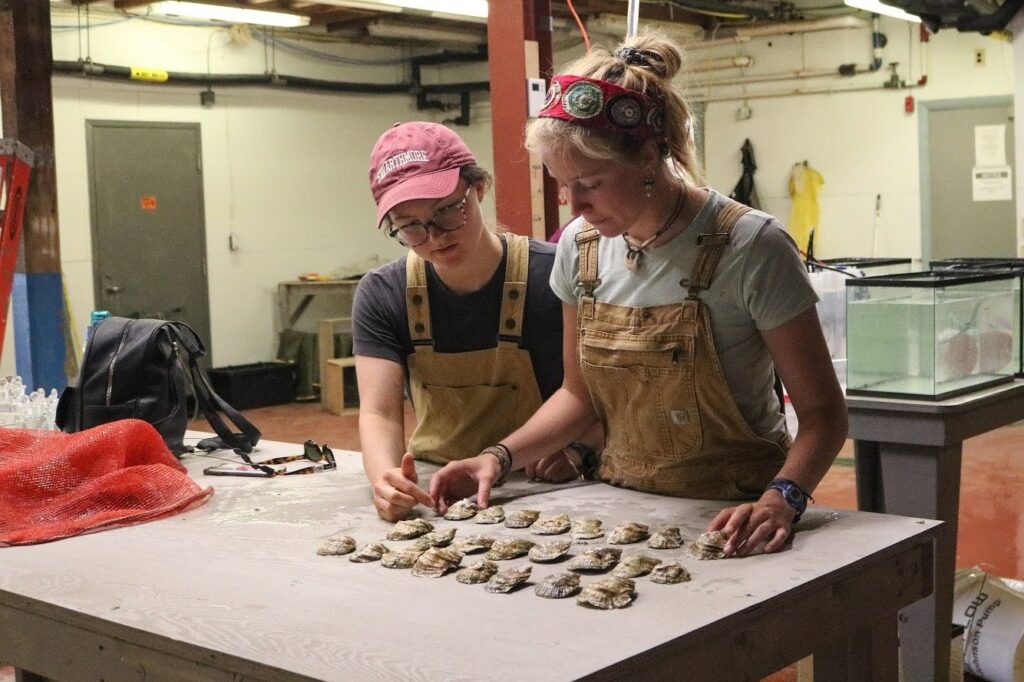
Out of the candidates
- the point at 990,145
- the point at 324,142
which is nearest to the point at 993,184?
the point at 990,145

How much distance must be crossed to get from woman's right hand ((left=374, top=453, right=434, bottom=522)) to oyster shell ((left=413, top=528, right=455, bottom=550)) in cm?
16

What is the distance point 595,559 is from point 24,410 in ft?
6.50

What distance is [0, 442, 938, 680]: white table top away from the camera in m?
1.50

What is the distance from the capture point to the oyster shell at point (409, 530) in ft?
6.84

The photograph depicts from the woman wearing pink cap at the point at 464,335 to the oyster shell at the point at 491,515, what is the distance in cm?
29

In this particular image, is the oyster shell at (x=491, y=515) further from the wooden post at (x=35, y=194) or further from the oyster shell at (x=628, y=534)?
the wooden post at (x=35, y=194)

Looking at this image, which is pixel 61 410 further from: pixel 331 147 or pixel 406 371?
pixel 331 147

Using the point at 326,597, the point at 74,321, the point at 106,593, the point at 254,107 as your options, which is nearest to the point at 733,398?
the point at 326,597

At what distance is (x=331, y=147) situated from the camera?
37.3ft

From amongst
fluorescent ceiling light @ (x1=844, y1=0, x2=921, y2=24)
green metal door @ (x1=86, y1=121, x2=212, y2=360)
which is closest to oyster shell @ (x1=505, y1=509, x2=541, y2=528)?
fluorescent ceiling light @ (x1=844, y1=0, x2=921, y2=24)

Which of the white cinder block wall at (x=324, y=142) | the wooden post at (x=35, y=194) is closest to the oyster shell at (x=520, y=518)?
the wooden post at (x=35, y=194)

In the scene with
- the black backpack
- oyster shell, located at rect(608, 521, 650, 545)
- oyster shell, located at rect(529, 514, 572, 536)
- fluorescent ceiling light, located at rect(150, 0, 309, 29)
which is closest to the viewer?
oyster shell, located at rect(608, 521, 650, 545)

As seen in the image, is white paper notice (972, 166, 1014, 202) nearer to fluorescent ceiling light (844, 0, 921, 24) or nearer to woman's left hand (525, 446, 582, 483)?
fluorescent ceiling light (844, 0, 921, 24)

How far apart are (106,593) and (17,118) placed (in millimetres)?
3639
